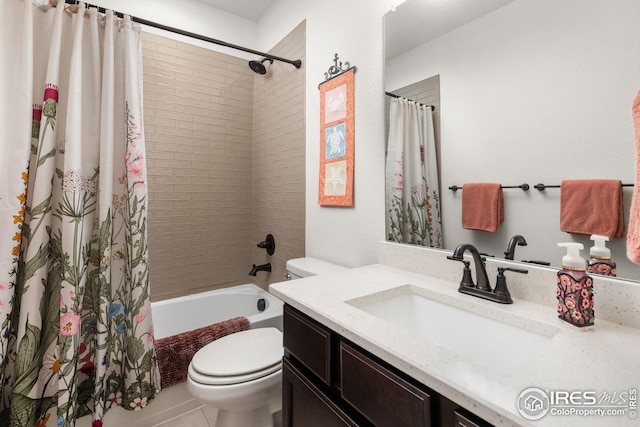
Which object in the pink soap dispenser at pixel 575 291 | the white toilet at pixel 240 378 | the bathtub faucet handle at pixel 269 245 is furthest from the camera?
the bathtub faucet handle at pixel 269 245

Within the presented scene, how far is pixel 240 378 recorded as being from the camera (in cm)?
120

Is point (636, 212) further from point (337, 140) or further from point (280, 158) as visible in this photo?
point (280, 158)

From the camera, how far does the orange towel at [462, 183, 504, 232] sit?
0.98m

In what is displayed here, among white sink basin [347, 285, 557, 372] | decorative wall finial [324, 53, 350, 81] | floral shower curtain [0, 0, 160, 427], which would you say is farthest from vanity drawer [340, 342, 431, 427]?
decorative wall finial [324, 53, 350, 81]

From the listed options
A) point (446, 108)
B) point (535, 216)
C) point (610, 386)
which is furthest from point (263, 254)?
point (610, 386)

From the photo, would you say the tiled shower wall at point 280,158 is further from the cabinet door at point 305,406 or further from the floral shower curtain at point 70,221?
the cabinet door at point 305,406

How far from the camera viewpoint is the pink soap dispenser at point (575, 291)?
69 cm

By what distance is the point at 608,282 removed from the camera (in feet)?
2.41

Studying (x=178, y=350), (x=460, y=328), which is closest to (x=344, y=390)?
(x=460, y=328)

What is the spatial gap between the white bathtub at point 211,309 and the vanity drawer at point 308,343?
92cm

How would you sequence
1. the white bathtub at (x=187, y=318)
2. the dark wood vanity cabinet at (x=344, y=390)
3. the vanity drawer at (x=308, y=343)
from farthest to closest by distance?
the white bathtub at (x=187, y=318) → the vanity drawer at (x=308, y=343) → the dark wood vanity cabinet at (x=344, y=390)

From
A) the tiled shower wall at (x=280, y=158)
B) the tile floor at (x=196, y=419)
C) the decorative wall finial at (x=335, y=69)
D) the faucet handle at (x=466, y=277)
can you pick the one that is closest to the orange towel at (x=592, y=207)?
the faucet handle at (x=466, y=277)

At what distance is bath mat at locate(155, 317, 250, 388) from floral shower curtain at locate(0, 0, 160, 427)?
0.22 feet

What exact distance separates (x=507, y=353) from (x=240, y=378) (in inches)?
39.2
